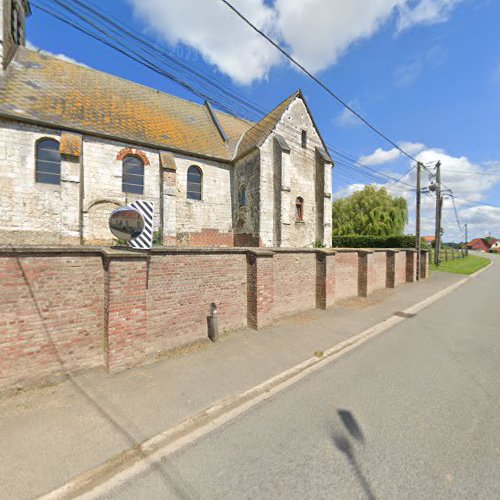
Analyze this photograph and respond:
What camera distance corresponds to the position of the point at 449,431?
3320mm

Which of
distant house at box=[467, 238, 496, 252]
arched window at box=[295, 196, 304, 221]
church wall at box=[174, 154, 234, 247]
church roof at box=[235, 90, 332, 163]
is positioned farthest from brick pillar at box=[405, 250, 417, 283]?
distant house at box=[467, 238, 496, 252]

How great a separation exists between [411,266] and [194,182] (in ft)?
51.1

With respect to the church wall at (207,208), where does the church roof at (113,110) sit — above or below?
above

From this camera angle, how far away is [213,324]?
6.48 meters

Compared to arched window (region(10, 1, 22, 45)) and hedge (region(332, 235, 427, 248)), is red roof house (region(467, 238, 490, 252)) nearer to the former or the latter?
hedge (region(332, 235, 427, 248))

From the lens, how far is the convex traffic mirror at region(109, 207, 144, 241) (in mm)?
5465

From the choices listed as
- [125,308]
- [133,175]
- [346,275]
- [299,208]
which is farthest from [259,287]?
[299,208]

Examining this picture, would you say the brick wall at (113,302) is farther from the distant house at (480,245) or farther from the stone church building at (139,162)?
the distant house at (480,245)

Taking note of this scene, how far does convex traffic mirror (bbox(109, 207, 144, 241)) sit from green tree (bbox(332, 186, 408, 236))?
29134 mm

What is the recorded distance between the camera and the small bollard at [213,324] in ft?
21.3

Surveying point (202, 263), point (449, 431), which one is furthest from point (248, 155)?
point (449, 431)

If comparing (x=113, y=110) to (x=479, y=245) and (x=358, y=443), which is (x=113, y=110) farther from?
(x=479, y=245)

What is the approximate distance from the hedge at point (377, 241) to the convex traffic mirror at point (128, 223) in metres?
23.0

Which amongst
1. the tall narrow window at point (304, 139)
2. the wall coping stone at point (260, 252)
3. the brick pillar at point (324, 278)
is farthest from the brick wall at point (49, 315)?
the tall narrow window at point (304, 139)
